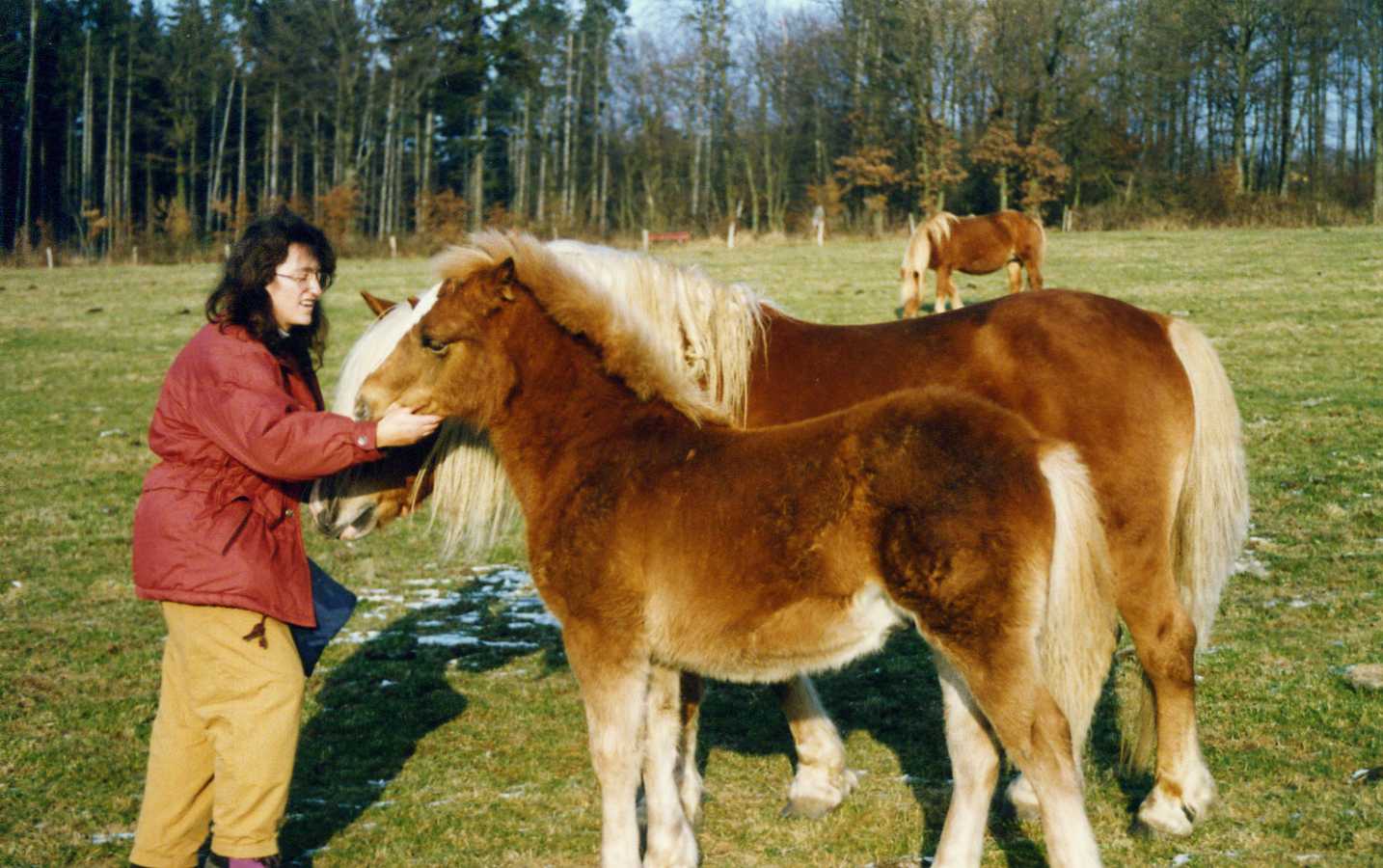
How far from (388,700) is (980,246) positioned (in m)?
16.1

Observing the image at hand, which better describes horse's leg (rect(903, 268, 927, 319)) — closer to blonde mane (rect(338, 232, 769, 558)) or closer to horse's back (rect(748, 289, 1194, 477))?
horse's back (rect(748, 289, 1194, 477))

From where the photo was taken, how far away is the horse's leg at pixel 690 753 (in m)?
4.88

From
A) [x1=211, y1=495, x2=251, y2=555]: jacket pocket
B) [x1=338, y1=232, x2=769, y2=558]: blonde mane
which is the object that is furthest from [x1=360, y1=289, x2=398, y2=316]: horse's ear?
[x1=211, y1=495, x2=251, y2=555]: jacket pocket

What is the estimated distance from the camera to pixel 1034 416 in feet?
16.8

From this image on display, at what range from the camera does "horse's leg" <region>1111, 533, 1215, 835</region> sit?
4656 mm

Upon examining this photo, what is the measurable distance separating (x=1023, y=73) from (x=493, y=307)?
3885 cm

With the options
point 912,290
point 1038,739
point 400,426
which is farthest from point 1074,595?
point 912,290

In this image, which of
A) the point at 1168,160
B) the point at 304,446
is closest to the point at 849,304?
the point at 304,446

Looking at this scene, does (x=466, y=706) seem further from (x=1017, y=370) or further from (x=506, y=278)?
(x=1017, y=370)

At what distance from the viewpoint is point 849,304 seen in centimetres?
2028

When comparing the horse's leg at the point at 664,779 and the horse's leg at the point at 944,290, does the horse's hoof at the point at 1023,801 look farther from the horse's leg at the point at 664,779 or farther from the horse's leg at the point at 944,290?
the horse's leg at the point at 944,290

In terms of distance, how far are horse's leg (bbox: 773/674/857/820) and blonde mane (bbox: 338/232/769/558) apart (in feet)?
4.42

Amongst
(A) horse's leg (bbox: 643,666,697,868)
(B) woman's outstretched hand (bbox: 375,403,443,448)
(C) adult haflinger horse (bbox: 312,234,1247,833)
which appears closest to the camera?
(B) woman's outstretched hand (bbox: 375,403,443,448)

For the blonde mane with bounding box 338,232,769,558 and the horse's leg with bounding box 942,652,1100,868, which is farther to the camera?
the blonde mane with bounding box 338,232,769,558
